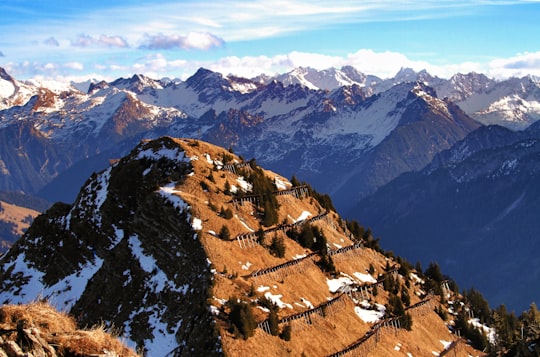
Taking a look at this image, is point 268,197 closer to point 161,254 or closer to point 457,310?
point 161,254

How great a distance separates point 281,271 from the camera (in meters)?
112

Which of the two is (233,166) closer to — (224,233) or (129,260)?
(224,233)

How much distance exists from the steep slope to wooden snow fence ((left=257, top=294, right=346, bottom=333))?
0.25 meters

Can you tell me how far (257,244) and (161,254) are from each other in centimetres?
1735

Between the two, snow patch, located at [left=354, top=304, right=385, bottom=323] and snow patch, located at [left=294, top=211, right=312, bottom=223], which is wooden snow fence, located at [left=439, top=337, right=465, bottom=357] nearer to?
snow patch, located at [left=354, top=304, right=385, bottom=323]

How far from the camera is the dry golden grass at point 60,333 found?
29312 millimetres

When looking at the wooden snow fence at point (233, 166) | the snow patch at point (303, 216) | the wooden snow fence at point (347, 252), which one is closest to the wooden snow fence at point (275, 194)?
the snow patch at point (303, 216)

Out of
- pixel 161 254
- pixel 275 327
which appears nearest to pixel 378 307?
pixel 275 327

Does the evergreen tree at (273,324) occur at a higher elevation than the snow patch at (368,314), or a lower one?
higher

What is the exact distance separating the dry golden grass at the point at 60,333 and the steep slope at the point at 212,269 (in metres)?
56.9

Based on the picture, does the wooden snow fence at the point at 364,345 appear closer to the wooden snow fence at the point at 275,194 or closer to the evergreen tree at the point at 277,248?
the evergreen tree at the point at 277,248

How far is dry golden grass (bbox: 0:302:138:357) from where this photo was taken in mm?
29312

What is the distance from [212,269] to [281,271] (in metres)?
16.4

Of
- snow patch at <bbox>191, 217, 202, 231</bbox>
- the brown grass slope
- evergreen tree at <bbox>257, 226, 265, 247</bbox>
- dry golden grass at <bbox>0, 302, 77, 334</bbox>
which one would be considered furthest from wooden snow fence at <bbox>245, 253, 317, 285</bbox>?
dry golden grass at <bbox>0, 302, 77, 334</bbox>
